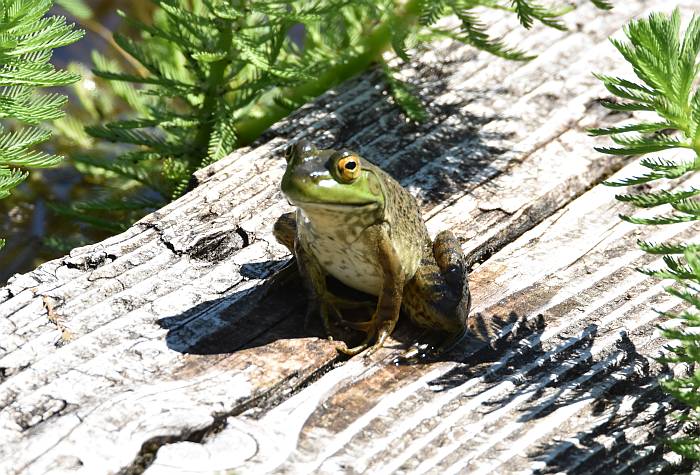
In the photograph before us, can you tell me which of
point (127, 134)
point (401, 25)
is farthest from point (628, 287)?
point (127, 134)

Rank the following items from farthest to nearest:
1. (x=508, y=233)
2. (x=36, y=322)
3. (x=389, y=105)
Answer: (x=389, y=105), (x=508, y=233), (x=36, y=322)

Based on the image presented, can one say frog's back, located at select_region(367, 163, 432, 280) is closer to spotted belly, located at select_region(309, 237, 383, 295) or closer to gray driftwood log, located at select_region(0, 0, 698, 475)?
spotted belly, located at select_region(309, 237, 383, 295)

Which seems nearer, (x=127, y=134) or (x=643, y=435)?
(x=643, y=435)

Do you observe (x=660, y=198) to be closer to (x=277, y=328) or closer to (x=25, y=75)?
(x=277, y=328)

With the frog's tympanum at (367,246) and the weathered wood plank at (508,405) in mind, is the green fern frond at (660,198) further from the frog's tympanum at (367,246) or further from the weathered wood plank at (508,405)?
the frog's tympanum at (367,246)

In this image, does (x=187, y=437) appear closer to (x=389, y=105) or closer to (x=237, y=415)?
(x=237, y=415)

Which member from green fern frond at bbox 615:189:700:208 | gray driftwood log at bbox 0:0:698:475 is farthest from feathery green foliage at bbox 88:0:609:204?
green fern frond at bbox 615:189:700:208

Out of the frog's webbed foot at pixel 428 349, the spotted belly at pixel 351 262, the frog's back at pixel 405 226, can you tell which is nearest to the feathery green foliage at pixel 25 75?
the spotted belly at pixel 351 262

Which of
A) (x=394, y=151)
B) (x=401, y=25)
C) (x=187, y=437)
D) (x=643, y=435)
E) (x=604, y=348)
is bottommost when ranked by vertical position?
(x=643, y=435)
